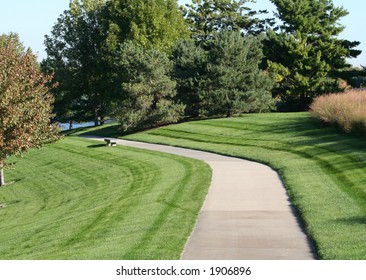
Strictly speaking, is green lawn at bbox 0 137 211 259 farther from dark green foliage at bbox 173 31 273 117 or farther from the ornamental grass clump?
dark green foliage at bbox 173 31 273 117

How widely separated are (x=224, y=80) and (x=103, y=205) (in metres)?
24.2

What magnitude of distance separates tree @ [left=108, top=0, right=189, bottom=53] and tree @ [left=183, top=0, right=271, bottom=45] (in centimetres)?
1755

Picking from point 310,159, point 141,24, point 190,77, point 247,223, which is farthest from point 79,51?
point 247,223

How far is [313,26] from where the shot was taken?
156 feet

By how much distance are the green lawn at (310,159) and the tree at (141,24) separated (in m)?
12.4

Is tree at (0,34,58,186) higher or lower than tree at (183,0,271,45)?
lower

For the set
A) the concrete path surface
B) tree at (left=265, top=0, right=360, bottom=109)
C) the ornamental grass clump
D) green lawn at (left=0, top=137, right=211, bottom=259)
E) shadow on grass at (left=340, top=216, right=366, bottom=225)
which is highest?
tree at (left=265, top=0, right=360, bottom=109)

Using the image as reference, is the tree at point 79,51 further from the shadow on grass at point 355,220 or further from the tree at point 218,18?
the shadow on grass at point 355,220

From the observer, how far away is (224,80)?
131 ft

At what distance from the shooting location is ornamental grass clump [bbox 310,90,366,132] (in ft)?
76.2

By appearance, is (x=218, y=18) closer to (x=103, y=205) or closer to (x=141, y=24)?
(x=141, y=24)

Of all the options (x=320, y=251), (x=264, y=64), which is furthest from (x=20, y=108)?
(x=264, y=64)

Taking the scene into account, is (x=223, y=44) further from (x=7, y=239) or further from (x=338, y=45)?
(x=7, y=239)

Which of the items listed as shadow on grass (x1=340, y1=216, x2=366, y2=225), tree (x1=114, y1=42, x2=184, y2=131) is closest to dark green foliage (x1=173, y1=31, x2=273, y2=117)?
tree (x1=114, y1=42, x2=184, y2=131)
